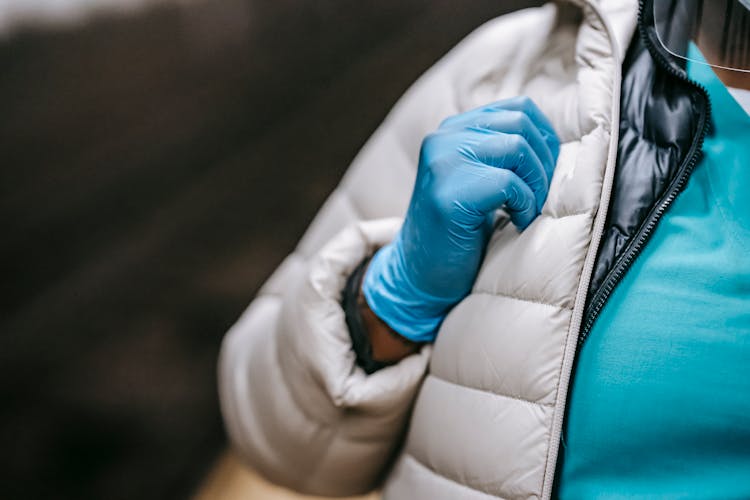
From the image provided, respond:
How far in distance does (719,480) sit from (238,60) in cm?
116

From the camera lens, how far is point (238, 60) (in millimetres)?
1355

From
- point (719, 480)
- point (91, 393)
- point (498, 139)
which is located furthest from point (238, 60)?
point (719, 480)

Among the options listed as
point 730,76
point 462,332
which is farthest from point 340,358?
point 730,76

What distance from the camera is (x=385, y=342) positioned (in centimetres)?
79

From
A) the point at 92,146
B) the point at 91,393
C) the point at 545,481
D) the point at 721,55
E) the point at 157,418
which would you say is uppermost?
the point at 721,55

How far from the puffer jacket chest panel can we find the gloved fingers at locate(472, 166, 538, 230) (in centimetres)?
2

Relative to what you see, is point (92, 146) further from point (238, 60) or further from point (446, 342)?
point (446, 342)

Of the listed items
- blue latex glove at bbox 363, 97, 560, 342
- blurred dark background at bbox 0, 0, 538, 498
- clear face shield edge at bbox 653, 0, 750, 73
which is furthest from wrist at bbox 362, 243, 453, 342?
blurred dark background at bbox 0, 0, 538, 498

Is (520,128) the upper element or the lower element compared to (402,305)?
upper

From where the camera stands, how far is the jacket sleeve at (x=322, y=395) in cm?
77

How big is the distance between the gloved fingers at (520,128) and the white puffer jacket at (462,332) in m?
0.02

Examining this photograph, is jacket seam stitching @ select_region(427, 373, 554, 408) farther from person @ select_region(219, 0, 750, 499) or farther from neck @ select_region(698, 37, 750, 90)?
neck @ select_region(698, 37, 750, 90)

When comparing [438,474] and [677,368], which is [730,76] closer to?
[677,368]

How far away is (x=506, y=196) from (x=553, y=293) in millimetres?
108
